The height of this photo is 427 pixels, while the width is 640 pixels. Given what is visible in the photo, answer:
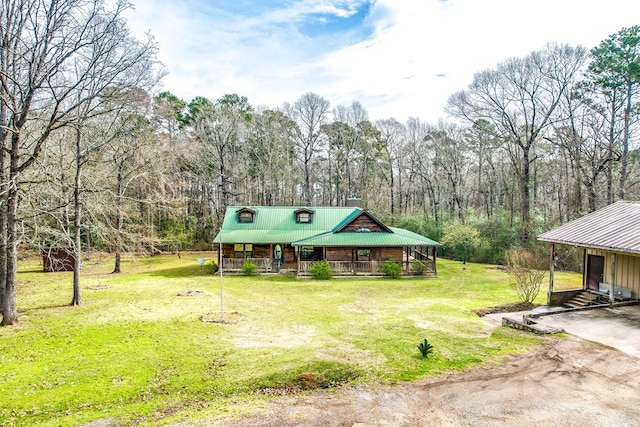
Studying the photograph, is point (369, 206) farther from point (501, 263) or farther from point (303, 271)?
point (303, 271)

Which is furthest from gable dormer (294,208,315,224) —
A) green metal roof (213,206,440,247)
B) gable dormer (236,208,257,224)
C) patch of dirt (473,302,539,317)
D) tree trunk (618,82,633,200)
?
tree trunk (618,82,633,200)

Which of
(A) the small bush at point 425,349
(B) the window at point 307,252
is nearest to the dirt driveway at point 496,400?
(A) the small bush at point 425,349

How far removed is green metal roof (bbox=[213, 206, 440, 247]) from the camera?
25.0 metres

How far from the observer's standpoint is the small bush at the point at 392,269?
23969 mm

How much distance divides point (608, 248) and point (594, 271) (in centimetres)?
410

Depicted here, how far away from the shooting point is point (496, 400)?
7512mm

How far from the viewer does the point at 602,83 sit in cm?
2552

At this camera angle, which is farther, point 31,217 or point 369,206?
point 369,206

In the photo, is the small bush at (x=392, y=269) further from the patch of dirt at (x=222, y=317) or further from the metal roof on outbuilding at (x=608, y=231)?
the patch of dirt at (x=222, y=317)

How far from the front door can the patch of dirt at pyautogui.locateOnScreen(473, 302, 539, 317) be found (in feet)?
8.58

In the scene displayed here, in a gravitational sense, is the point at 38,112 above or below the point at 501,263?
above

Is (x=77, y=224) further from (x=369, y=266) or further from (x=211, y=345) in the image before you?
(x=369, y=266)

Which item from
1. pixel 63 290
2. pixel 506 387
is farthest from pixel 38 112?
pixel 506 387

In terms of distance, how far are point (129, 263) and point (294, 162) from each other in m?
23.0
